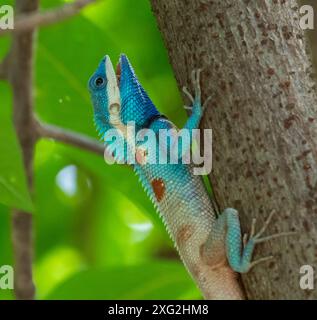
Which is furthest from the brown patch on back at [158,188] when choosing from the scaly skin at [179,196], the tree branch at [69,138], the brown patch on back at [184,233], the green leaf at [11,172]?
the green leaf at [11,172]

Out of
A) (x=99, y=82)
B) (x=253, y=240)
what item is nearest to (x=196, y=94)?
(x=253, y=240)

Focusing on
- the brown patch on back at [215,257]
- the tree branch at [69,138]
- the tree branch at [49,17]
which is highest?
the tree branch at [69,138]

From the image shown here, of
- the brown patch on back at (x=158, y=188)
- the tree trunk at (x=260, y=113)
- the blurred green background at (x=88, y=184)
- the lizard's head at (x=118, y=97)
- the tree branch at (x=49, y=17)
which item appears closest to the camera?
the tree trunk at (x=260, y=113)

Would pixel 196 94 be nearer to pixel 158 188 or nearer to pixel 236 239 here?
pixel 236 239

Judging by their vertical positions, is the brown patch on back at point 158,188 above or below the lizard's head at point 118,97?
below

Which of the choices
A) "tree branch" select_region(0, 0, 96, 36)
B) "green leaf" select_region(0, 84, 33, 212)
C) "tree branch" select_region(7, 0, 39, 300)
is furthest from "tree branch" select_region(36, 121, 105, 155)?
"tree branch" select_region(0, 0, 96, 36)

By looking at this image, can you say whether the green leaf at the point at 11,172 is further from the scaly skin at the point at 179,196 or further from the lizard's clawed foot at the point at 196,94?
the lizard's clawed foot at the point at 196,94
